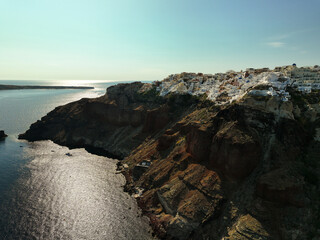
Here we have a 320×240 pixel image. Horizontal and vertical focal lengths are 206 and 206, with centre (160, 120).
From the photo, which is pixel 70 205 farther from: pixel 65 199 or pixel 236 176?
pixel 236 176

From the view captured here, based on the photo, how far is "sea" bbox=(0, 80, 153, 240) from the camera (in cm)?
5312

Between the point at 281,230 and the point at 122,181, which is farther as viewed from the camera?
the point at 122,181

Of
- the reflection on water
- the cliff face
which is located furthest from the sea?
the cliff face

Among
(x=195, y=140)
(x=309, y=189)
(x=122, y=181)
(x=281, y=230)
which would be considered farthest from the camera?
(x=122, y=181)

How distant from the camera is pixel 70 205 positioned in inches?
2486

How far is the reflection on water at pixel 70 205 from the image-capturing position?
173ft

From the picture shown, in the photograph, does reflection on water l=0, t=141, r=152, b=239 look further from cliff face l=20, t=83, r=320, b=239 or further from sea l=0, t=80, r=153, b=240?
cliff face l=20, t=83, r=320, b=239

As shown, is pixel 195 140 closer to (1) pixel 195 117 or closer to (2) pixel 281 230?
(1) pixel 195 117

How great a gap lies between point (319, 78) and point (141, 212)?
71597 mm

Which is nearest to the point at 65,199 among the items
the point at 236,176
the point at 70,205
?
the point at 70,205

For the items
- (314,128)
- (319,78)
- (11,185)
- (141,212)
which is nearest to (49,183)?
(11,185)

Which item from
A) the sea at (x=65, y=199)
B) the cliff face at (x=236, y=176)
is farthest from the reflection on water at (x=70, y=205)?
the cliff face at (x=236, y=176)

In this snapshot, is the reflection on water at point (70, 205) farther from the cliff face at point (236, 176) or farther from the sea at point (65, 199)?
the cliff face at point (236, 176)

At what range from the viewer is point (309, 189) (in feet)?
155
